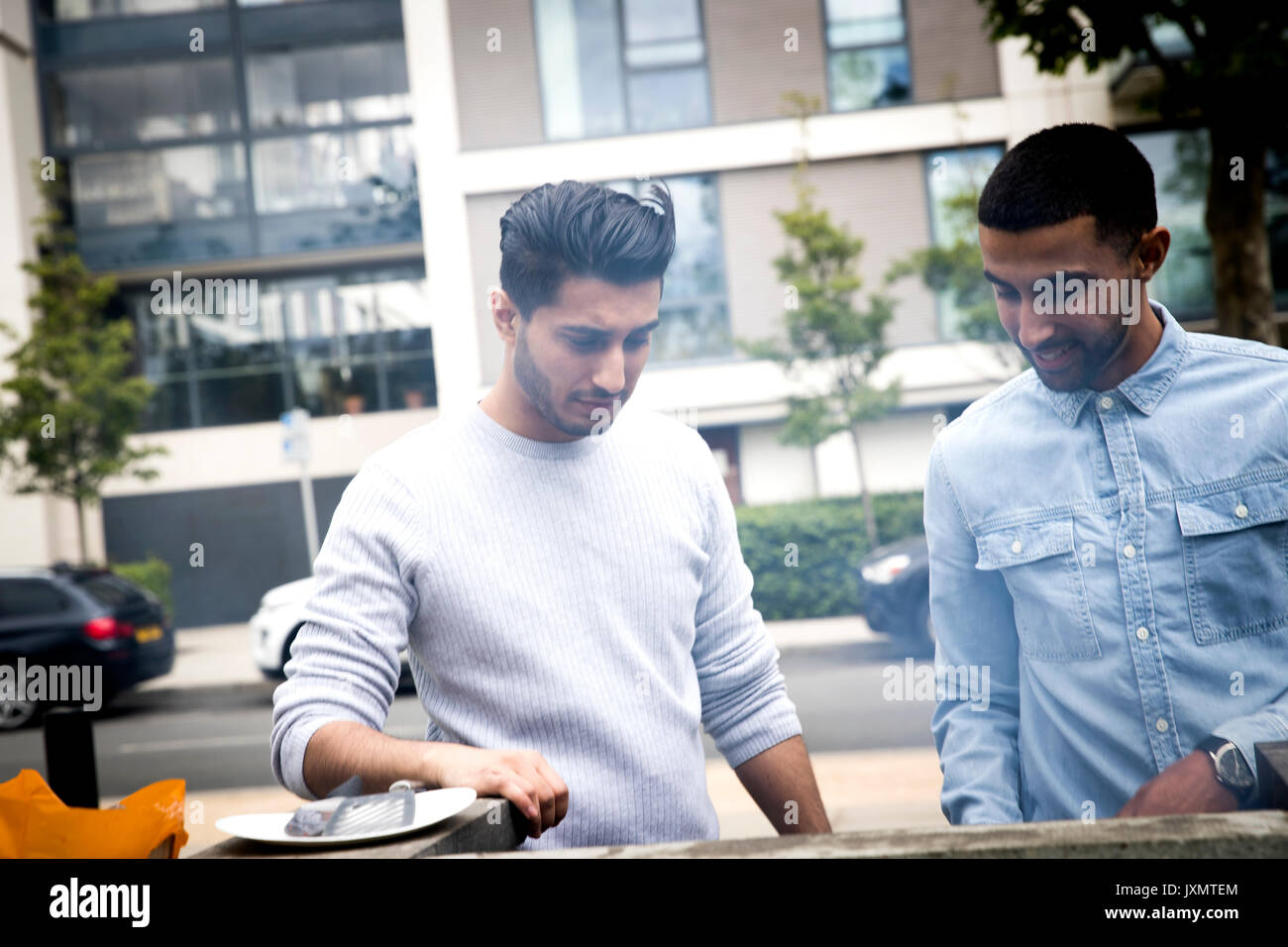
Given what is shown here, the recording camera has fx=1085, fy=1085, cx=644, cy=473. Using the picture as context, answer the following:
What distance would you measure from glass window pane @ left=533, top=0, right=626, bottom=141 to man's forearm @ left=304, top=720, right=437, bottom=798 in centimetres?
316

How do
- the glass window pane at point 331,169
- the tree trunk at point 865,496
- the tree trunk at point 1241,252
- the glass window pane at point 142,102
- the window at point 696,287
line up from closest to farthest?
the tree trunk at point 1241,252
the glass window pane at point 142,102
the glass window pane at point 331,169
the window at point 696,287
the tree trunk at point 865,496

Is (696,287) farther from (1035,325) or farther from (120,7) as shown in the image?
(1035,325)

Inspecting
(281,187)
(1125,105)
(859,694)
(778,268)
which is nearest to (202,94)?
(281,187)

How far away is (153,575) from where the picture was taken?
1097cm

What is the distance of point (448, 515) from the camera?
1.25m

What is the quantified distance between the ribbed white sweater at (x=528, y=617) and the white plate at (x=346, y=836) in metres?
0.22

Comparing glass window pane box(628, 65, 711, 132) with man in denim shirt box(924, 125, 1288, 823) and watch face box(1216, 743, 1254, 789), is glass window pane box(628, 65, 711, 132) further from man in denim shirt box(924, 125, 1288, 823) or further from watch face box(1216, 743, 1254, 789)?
watch face box(1216, 743, 1254, 789)

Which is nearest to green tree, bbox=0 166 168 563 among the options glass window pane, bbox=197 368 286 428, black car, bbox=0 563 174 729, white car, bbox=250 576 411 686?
glass window pane, bbox=197 368 286 428

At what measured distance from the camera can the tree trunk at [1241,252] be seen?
393 centimetres

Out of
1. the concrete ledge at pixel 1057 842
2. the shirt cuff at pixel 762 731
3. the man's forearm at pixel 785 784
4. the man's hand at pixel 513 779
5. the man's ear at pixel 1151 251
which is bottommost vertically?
the man's forearm at pixel 785 784

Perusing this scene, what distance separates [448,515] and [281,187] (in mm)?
6973

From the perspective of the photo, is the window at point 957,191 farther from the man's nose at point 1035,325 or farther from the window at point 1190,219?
the man's nose at point 1035,325

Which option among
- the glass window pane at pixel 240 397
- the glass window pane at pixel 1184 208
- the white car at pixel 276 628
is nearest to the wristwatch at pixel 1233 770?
the white car at pixel 276 628

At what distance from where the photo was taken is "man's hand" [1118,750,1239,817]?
1048mm
